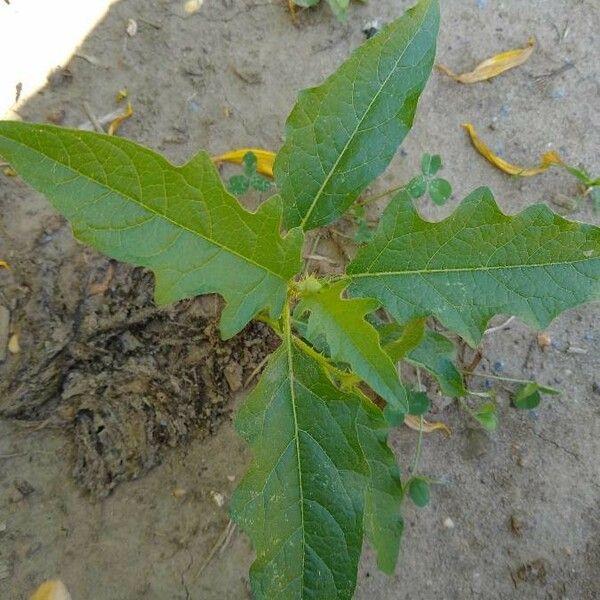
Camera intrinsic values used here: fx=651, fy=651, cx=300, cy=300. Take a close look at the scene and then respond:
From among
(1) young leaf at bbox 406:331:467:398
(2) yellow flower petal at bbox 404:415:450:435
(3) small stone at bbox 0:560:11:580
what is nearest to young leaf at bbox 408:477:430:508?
(2) yellow flower petal at bbox 404:415:450:435

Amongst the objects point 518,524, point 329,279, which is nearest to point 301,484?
point 329,279

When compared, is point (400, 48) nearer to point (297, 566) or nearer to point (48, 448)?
point (297, 566)

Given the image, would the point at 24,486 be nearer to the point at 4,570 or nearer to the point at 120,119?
the point at 4,570

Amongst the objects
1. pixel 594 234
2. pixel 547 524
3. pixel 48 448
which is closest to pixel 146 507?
pixel 48 448

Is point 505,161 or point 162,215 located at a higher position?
point 162,215

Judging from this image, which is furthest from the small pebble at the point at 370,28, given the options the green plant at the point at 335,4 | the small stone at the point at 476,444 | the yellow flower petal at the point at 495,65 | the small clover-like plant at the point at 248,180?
the small stone at the point at 476,444

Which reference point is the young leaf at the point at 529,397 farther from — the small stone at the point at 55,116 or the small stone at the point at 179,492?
the small stone at the point at 55,116
